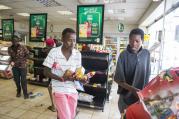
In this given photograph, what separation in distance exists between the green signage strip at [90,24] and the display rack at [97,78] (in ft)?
1.27

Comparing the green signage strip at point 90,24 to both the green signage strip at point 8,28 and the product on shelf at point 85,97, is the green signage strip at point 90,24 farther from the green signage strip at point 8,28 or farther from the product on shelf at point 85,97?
the green signage strip at point 8,28

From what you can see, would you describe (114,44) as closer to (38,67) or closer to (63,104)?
(38,67)

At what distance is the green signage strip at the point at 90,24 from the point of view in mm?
4184

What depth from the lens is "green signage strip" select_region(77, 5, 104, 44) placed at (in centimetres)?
418

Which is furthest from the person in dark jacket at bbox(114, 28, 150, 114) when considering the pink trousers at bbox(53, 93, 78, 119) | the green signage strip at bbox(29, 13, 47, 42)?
the green signage strip at bbox(29, 13, 47, 42)

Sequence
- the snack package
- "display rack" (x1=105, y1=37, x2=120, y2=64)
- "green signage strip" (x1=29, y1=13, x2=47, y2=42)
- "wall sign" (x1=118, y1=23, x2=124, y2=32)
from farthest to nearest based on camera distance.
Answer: "display rack" (x1=105, y1=37, x2=120, y2=64)
"wall sign" (x1=118, y1=23, x2=124, y2=32)
"green signage strip" (x1=29, y1=13, x2=47, y2=42)
the snack package

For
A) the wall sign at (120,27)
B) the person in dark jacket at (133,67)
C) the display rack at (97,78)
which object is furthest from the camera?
the wall sign at (120,27)

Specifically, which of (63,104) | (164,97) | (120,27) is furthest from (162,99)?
(120,27)

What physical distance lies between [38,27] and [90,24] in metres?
2.67

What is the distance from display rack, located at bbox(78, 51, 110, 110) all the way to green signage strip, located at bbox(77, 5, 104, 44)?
39 centimetres

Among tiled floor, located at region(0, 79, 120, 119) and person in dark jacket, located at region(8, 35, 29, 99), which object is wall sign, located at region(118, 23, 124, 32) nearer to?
tiled floor, located at region(0, 79, 120, 119)

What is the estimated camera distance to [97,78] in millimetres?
4477

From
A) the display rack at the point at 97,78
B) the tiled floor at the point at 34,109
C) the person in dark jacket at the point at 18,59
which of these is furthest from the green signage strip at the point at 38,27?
the display rack at the point at 97,78

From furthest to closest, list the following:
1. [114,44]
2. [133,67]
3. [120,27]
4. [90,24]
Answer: [114,44]
[120,27]
[90,24]
[133,67]
